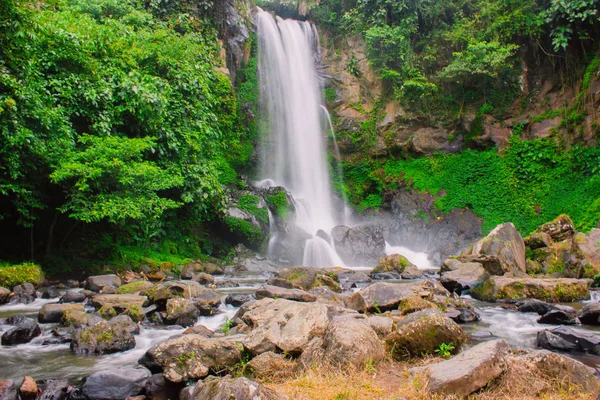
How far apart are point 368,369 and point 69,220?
11.6 metres

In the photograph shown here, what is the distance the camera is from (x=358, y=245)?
1886 cm

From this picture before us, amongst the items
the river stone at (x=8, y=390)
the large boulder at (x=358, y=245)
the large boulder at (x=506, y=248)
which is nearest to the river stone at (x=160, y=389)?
the river stone at (x=8, y=390)

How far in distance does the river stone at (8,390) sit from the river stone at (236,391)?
190cm

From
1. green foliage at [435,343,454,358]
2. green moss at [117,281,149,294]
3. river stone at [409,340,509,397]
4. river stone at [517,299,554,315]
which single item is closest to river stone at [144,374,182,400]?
river stone at [409,340,509,397]

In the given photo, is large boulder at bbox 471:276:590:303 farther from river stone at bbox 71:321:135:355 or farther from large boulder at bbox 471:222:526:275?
river stone at bbox 71:321:135:355

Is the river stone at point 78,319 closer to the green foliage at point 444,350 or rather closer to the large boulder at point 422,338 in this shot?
the large boulder at point 422,338

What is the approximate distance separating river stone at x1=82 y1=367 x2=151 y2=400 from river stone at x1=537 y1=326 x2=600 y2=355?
504 centimetres

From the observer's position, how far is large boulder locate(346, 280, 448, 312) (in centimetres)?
758

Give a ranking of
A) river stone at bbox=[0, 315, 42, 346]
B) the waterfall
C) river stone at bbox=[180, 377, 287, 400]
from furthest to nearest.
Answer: the waterfall → river stone at bbox=[0, 315, 42, 346] → river stone at bbox=[180, 377, 287, 400]

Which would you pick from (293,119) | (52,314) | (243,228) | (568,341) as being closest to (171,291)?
(52,314)

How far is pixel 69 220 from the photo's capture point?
12984 mm

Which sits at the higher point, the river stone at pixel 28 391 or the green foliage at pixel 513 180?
the green foliage at pixel 513 180

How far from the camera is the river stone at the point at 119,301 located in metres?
7.72

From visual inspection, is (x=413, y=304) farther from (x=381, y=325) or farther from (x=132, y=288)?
(x=132, y=288)
